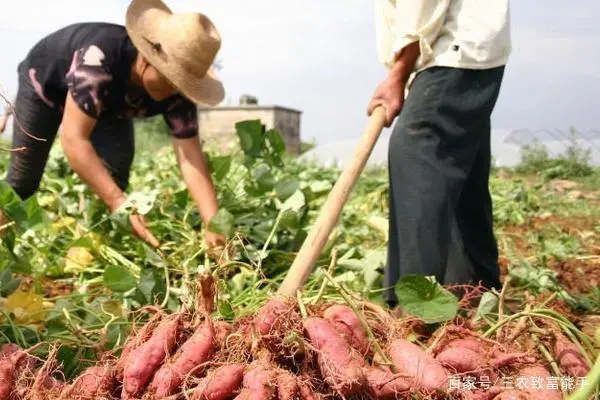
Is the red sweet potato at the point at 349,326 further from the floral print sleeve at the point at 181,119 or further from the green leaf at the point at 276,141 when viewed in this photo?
the floral print sleeve at the point at 181,119

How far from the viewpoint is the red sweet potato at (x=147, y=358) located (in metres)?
1.33

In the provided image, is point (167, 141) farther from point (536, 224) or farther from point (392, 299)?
point (392, 299)

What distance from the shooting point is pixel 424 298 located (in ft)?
5.04

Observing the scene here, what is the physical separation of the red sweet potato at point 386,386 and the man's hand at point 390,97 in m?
0.87

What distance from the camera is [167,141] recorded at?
1289cm

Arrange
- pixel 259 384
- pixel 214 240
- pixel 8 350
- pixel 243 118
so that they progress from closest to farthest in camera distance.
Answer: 1. pixel 259 384
2. pixel 8 350
3. pixel 214 240
4. pixel 243 118

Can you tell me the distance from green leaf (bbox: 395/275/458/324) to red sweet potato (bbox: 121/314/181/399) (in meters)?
0.51

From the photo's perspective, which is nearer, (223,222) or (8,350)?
(8,350)

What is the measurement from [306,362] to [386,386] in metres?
0.16

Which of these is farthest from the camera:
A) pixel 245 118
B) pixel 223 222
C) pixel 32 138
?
pixel 245 118

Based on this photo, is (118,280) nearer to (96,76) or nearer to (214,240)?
(214,240)

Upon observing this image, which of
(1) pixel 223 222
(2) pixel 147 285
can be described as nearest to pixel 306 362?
(2) pixel 147 285

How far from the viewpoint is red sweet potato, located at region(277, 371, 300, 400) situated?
1234mm

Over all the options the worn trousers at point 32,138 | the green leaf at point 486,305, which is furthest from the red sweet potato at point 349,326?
the worn trousers at point 32,138
